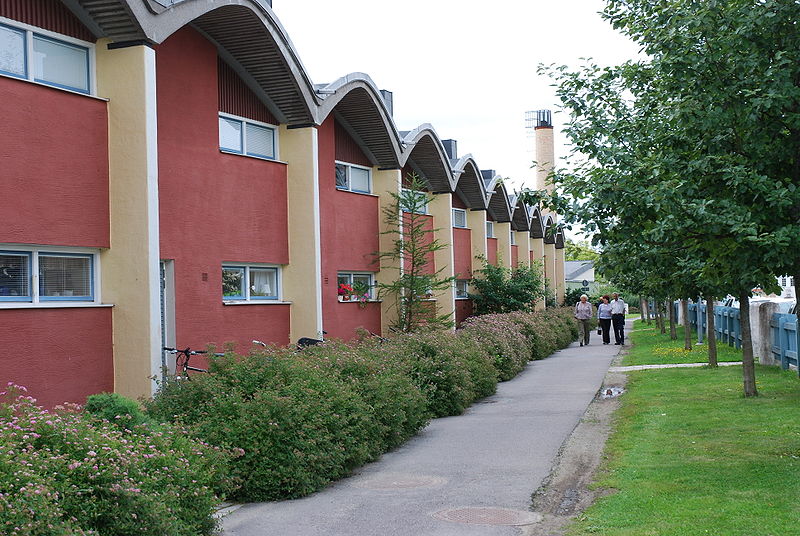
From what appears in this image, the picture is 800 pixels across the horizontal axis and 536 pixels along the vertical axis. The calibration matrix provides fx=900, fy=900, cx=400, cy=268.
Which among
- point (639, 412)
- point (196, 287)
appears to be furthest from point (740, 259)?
point (196, 287)

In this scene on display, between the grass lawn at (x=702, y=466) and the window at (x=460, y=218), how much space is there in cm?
1688

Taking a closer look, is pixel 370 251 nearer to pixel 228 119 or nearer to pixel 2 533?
pixel 228 119

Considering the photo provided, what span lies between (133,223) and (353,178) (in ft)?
→ 33.2

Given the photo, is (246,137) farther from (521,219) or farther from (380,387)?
(521,219)

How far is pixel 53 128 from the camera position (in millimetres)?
11727

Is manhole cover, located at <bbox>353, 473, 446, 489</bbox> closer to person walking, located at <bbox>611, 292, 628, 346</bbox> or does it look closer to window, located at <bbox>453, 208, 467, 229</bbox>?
window, located at <bbox>453, 208, 467, 229</bbox>

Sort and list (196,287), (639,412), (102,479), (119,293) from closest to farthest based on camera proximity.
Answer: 1. (102,479)
2. (119,293)
3. (639,412)
4. (196,287)

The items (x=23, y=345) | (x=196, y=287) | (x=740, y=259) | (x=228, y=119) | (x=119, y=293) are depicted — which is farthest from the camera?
(x=228, y=119)

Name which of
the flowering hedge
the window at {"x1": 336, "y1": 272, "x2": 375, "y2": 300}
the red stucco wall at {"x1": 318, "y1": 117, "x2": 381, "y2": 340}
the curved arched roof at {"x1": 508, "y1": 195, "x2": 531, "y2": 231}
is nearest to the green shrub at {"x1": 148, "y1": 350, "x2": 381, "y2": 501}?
the flowering hedge

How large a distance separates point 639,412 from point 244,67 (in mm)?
9374

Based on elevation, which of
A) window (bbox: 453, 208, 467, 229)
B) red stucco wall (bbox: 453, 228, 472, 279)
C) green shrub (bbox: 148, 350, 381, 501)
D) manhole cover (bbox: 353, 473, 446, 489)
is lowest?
manhole cover (bbox: 353, 473, 446, 489)

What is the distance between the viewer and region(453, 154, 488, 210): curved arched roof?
96.8 feet

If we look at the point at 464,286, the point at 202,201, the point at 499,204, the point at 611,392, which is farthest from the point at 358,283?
the point at 499,204

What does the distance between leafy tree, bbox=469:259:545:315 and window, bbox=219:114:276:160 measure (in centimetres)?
1578
